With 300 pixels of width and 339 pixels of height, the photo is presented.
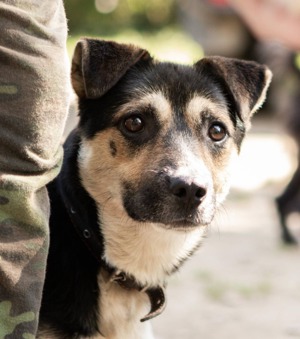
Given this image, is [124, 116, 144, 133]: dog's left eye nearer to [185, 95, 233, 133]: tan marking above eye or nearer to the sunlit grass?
[185, 95, 233, 133]: tan marking above eye

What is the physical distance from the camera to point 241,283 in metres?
5.62

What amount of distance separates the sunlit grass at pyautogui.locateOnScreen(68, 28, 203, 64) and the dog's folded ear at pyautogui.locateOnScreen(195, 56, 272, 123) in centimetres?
1086

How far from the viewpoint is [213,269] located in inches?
233

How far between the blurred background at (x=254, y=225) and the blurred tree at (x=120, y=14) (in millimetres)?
8201

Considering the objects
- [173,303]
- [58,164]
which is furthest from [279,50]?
[58,164]

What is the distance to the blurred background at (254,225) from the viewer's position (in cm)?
492

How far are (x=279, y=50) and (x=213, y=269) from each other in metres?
2.54

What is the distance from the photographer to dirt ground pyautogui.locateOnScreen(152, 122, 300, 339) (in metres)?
4.77

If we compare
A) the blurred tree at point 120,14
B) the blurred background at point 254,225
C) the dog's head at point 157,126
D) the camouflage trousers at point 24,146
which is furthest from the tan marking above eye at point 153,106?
the blurred tree at point 120,14

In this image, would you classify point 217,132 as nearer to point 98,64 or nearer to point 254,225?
point 98,64

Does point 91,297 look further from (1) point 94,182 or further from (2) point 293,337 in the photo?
(2) point 293,337

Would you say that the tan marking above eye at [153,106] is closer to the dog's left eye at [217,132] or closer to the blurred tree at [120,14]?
the dog's left eye at [217,132]

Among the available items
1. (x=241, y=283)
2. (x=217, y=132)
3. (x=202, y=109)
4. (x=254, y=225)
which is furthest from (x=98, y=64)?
(x=254, y=225)

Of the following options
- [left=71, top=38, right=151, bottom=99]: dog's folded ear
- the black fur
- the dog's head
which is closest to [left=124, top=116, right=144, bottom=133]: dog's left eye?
the dog's head
